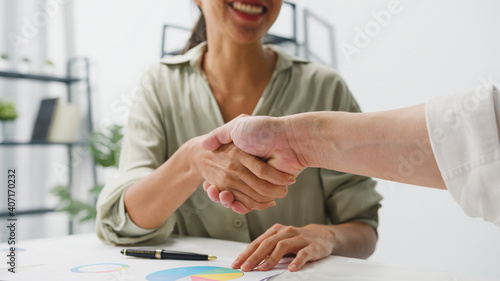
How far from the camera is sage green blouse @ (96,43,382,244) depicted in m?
1.12

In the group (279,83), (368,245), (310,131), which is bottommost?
(368,245)

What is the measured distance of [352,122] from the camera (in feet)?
2.37

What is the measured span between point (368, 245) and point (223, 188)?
0.37 meters

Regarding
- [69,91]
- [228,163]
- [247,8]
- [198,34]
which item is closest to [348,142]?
[228,163]

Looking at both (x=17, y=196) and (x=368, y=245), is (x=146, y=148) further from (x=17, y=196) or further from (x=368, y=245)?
(x=17, y=196)

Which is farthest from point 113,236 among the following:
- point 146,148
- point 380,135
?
point 380,135

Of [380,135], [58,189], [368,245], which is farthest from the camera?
[58,189]

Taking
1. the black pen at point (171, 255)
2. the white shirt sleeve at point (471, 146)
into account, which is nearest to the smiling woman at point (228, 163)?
the black pen at point (171, 255)

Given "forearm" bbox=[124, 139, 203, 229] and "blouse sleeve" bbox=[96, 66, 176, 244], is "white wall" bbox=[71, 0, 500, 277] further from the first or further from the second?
"forearm" bbox=[124, 139, 203, 229]

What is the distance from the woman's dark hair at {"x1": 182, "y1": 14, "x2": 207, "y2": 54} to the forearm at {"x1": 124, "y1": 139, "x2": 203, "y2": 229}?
539mm

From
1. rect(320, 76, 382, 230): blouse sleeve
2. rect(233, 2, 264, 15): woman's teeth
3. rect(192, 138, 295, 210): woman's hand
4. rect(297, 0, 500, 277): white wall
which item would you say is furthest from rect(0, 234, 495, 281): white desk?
rect(297, 0, 500, 277): white wall

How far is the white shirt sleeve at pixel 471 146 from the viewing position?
538 mm

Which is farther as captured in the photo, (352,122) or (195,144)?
(195,144)

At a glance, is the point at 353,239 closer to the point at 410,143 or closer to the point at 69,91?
the point at 410,143
